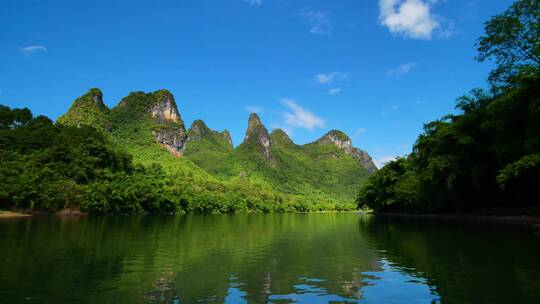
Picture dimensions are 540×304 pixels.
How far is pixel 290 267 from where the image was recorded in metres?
18.1

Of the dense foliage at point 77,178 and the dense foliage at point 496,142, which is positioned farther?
the dense foliage at point 77,178

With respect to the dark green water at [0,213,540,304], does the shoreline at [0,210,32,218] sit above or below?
above

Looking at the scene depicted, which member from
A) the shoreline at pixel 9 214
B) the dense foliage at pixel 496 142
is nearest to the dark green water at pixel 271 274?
the dense foliage at pixel 496 142

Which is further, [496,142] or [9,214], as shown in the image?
[9,214]

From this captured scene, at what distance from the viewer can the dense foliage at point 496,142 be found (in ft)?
129

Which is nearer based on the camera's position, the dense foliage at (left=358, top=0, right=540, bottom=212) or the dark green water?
the dark green water

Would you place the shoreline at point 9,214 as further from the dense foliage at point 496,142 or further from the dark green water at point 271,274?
the dense foliage at point 496,142

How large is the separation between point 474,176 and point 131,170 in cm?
9768

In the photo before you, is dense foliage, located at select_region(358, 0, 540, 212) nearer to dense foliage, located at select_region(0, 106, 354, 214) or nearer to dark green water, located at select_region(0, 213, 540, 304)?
dark green water, located at select_region(0, 213, 540, 304)

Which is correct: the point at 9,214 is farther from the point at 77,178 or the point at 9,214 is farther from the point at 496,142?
the point at 496,142

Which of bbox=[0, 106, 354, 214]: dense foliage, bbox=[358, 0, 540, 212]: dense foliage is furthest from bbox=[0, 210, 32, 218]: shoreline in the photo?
bbox=[358, 0, 540, 212]: dense foliage

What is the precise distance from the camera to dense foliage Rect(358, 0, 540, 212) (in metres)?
39.2

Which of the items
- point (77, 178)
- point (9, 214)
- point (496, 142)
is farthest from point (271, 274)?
point (77, 178)

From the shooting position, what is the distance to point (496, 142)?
4447 centimetres
